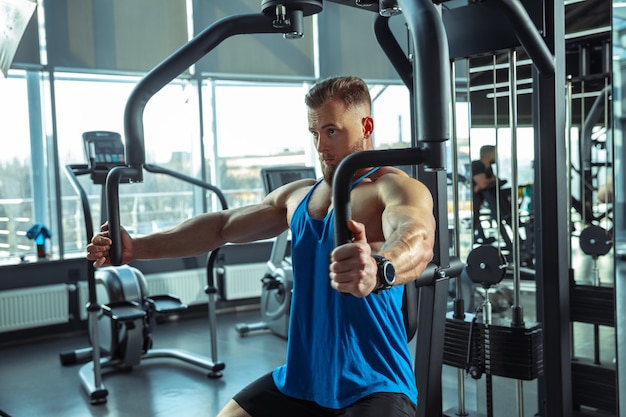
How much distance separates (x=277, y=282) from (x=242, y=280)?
4.27ft

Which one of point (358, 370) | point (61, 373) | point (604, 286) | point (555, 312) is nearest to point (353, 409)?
point (358, 370)

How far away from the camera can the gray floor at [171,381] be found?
3.39 metres

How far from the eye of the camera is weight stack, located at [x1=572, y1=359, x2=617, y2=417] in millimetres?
2854

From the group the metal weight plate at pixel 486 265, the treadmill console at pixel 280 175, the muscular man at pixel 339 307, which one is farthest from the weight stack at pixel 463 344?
the treadmill console at pixel 280 175

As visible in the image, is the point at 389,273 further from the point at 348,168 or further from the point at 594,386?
the point at 594,386

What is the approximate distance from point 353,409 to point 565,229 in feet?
3.54

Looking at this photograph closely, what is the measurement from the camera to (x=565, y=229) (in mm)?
2186

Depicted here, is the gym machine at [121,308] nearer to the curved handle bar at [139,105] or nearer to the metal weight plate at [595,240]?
the metal weight plate at [595,240]

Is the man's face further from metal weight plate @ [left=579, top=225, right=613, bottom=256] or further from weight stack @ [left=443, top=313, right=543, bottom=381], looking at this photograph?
metal weight plate @ [left=579, top=225, right=613, bottom=256]

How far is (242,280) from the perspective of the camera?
6.13m

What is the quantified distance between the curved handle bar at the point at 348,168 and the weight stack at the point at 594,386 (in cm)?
218

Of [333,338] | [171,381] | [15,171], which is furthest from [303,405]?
[15,171]

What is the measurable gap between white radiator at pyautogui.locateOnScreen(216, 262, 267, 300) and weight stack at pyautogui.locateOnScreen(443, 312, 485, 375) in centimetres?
375

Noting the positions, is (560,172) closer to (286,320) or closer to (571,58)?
(571,58)
